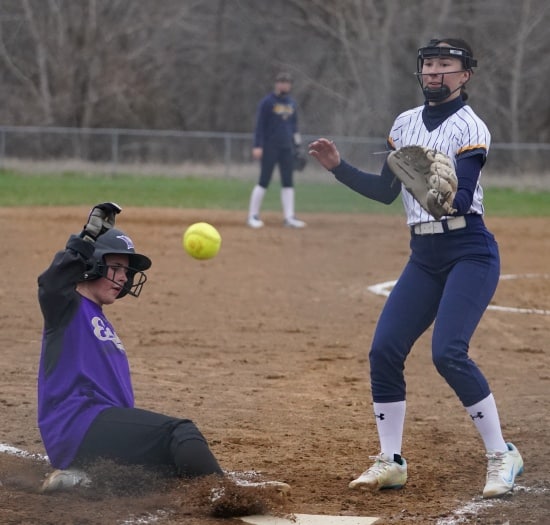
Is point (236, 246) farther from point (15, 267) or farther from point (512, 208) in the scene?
point (512, 208)

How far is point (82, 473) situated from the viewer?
436cm

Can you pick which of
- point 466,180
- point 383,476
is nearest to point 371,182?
point 466,180

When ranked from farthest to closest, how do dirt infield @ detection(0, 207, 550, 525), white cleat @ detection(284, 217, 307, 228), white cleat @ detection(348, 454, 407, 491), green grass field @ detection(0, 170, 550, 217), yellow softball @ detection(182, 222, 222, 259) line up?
green grass field @ detection(0, 170, 550, 217) → white cleat @ detection(284, 217, 307, 228) → yellow softball @ detection(182, 222, 222, 259) → white cleat @ detection(348, 454, 407, 491) → dirt infield @ detection(0, 207, 550, 525)

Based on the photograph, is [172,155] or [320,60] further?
[320,60]

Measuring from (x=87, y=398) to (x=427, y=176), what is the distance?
1678mm

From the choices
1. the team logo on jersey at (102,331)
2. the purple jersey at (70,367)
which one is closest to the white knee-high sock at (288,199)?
the team logo on jersey at (102,331)

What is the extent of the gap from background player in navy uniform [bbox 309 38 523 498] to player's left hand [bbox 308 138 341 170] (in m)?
0.30

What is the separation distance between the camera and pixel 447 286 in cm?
456

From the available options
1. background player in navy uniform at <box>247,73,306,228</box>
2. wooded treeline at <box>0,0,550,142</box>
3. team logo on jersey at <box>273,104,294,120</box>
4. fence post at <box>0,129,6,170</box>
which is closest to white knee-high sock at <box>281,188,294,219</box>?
background player in navy uniform at <box>247,73,306,228</box>

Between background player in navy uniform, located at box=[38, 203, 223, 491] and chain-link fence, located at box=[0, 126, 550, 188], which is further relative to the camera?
chain-link fence, located at box=[0, 126, 550, 188]

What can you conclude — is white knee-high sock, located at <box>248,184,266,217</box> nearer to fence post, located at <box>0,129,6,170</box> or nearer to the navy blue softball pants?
the navy blue softball pants

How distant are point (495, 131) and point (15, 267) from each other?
23026mm

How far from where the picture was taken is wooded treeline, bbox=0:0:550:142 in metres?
31.0

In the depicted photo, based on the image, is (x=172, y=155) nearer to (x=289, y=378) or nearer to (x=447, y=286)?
(x=289, y=378)
